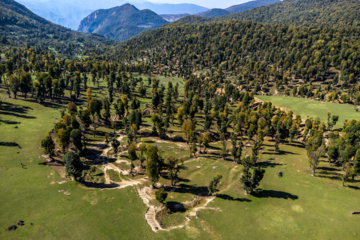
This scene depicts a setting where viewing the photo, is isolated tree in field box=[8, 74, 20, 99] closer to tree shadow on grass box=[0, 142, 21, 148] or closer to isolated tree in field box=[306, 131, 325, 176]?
tree shadow on grass box=[0, 142, 21, 148]

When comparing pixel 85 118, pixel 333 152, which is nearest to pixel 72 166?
pixel 85 118

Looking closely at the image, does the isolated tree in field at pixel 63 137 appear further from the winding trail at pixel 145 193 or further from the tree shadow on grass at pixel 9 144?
the tree shadow on grass at pixel 9 144

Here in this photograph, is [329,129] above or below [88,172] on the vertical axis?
above

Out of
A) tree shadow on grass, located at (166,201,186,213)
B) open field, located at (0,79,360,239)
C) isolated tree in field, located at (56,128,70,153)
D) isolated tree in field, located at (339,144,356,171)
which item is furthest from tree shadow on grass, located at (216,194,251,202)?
isolated tree in field, located at (56,128,70,153)

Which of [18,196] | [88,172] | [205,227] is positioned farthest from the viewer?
[88,172]

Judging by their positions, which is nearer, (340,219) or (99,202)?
(340,219)

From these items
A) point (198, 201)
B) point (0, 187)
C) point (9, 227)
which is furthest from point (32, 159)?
point (198, 201)

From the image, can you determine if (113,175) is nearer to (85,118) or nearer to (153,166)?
(153,166)

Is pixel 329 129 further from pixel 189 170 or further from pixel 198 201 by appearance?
pixel 198 201

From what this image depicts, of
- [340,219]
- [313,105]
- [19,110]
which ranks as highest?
[313,105]
